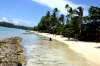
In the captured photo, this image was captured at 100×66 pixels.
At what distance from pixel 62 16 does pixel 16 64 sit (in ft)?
319

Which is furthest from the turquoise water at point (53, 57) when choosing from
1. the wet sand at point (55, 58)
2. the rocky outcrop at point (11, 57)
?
the rocky outcrop at point (11, 57)

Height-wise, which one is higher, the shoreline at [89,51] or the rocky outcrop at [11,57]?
the rocky outcrop at [11,57]

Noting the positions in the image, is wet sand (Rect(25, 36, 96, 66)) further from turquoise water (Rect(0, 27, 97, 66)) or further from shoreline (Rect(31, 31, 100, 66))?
shoreline (Rect(31, 31, 100, 66))

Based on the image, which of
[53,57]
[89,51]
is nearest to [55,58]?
[53,57]

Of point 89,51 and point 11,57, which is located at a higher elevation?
point 11,57

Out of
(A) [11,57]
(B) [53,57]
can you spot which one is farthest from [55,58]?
(A) [11,57]

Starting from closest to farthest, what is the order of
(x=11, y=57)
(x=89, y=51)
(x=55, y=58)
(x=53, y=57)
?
(x=11, y=57) → (x=55, y=58) → (x=53, y=57) → (x=89, y=51)

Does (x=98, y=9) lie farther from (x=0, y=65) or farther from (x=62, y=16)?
(x=62, y=16)

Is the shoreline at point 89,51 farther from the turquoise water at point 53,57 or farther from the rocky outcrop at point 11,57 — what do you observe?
the rocky outcrop at point 11,57

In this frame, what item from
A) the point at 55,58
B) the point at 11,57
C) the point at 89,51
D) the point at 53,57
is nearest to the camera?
the point at 11,57

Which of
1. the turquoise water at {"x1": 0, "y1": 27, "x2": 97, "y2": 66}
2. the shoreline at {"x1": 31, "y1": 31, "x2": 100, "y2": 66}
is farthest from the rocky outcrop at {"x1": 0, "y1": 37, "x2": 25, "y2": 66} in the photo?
the shoreline at {"x1": 31, "y1": 31, "x2": 100, "y2": 66}

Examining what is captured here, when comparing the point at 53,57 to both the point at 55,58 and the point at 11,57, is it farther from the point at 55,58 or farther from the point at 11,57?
the point at 11,57

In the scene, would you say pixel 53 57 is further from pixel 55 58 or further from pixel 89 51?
pixel 89 51

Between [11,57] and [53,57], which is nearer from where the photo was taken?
[11,57]
